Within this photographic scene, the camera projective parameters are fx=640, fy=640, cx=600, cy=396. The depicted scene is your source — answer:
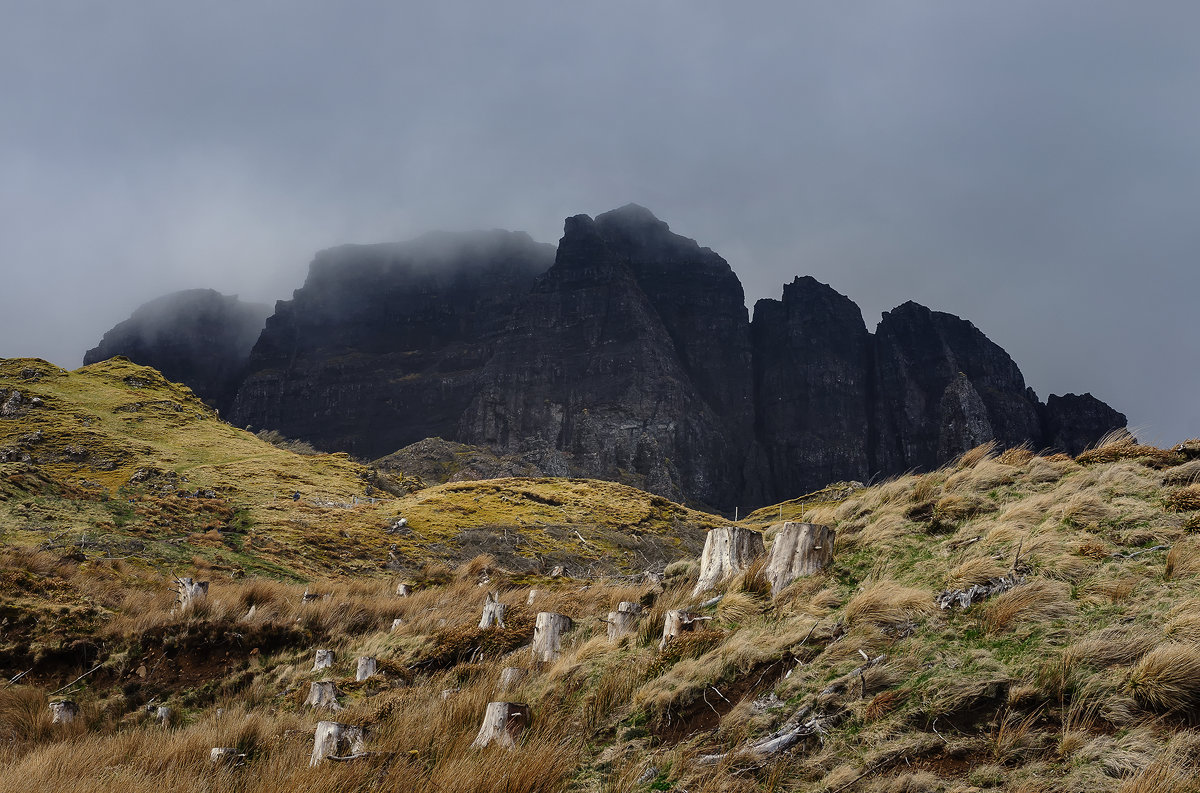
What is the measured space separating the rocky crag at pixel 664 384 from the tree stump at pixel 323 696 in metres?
120

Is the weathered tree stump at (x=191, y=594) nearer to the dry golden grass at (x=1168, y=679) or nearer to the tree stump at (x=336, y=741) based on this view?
the tree stump at (x=336, y=741)

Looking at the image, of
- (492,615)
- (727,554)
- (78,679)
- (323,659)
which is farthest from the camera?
(492,615)

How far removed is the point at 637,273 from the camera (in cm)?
19550

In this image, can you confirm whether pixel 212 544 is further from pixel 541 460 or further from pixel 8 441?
pixel 541 460

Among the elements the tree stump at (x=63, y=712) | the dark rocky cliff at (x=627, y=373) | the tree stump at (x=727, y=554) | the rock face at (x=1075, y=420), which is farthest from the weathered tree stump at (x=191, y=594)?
the rock face at (x=1075, y=420)

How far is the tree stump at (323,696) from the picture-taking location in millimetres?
7297

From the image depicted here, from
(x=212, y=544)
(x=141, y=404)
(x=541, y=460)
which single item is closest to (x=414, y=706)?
(x=212, y=544)

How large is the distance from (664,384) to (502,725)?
150 meters

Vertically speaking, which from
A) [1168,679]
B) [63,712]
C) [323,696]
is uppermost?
[1168,679]

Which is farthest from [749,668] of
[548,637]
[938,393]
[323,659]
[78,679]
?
[938,393]

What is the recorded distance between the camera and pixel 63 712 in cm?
730

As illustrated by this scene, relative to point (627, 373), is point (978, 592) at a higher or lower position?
lower

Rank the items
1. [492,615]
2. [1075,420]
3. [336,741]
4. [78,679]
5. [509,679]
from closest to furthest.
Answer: [336,741] < [509,679] < [78,679] < [492,615] < [1075,420]

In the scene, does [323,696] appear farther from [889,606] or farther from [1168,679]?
[1168,679]
